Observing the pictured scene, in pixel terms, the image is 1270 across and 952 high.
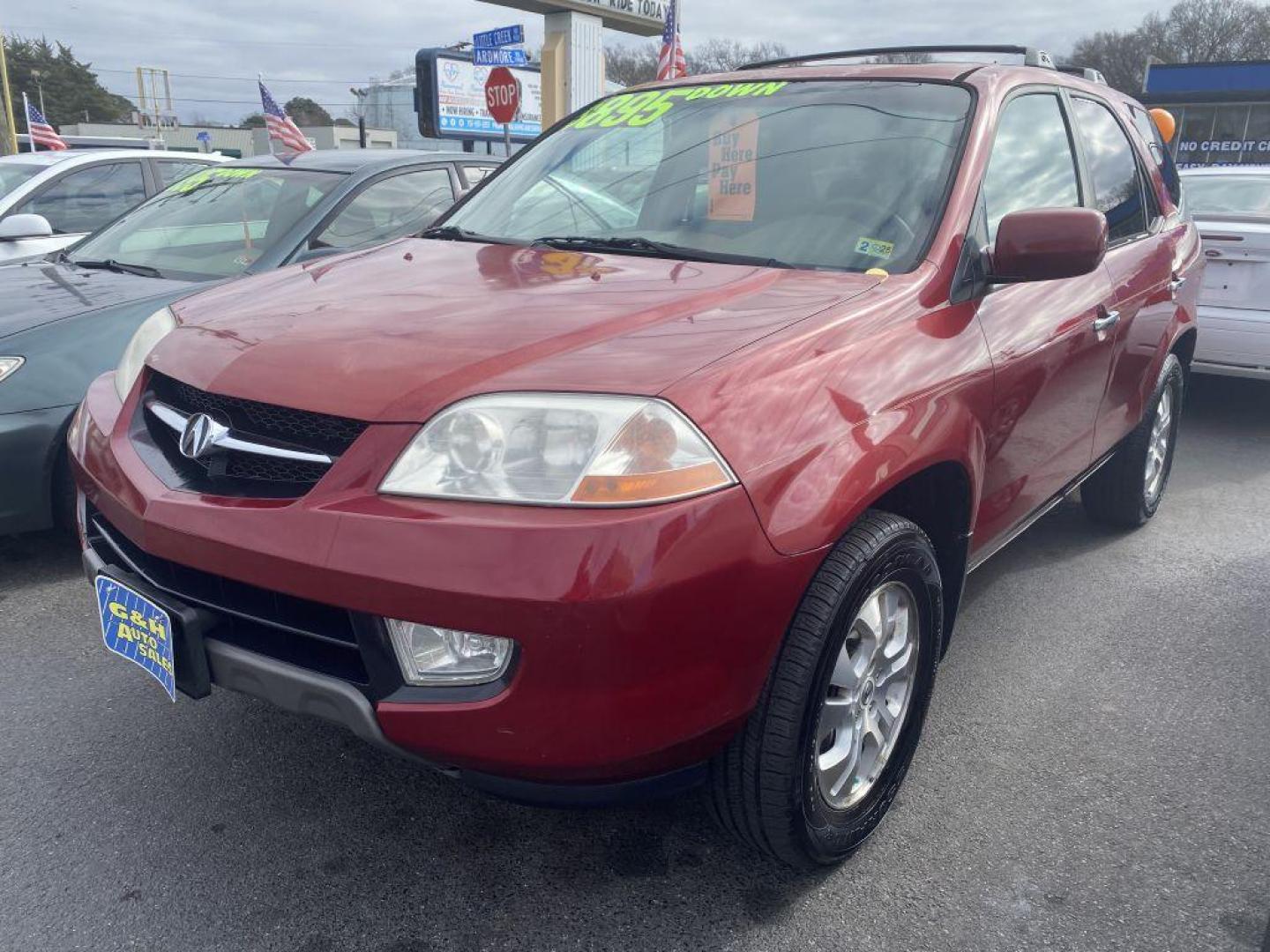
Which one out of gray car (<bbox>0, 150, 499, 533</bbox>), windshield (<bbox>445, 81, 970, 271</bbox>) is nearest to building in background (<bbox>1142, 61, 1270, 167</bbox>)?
gray car (<bbox>0, 150, 499, 533</bbox>)

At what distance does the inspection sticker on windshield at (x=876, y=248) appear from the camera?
99.1 inches

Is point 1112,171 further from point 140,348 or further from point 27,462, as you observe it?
point 27,462

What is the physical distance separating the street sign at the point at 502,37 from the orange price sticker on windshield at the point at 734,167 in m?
8.53

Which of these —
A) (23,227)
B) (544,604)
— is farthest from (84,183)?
(544,604)

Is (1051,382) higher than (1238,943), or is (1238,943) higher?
(1051,382)

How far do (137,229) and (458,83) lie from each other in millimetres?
26604

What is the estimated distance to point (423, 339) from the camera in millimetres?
2074

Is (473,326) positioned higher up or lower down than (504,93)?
lower down

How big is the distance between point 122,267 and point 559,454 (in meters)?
3.55

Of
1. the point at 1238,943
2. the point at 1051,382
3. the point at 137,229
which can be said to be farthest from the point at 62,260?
the point at 1238,943

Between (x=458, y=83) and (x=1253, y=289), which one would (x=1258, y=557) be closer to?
(x=1253, y=289)

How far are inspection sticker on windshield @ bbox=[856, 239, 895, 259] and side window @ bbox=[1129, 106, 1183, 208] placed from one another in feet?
7.26

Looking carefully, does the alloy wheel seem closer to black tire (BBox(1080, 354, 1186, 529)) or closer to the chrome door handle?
the chrome door handle

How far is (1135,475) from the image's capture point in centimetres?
424
